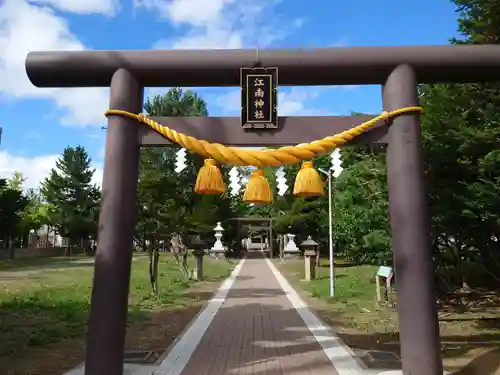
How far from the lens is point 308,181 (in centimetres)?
525

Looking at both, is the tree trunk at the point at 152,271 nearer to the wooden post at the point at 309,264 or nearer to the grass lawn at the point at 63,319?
the grass lawn at the point at 63,319

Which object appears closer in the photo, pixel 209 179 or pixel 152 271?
pixel 209 179

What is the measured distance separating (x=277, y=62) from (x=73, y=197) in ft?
138

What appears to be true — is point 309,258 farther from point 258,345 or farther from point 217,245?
point 217,245

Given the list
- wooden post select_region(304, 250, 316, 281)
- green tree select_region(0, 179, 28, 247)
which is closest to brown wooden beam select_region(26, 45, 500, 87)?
wooden post select_region(304, 250, 316, 281)

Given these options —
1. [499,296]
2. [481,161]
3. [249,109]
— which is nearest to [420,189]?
[249,109]

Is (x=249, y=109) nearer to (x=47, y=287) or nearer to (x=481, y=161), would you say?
(x=481, y=161)

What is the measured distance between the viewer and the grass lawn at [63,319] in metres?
6.96

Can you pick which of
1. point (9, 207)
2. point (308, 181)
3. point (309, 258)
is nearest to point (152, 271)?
point (309, 258)

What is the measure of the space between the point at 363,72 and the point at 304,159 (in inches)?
50.5

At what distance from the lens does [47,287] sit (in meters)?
15.6

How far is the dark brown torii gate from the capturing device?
4.64 meters

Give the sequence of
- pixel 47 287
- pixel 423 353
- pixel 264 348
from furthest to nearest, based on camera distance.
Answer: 1. pixel 47 287
2. pixel 264 348
3. pixel 423 353

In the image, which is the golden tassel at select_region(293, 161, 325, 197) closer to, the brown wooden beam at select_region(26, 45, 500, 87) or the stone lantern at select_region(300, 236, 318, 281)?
the brown wooden beam at select_region(26, 45, 500, 87)
